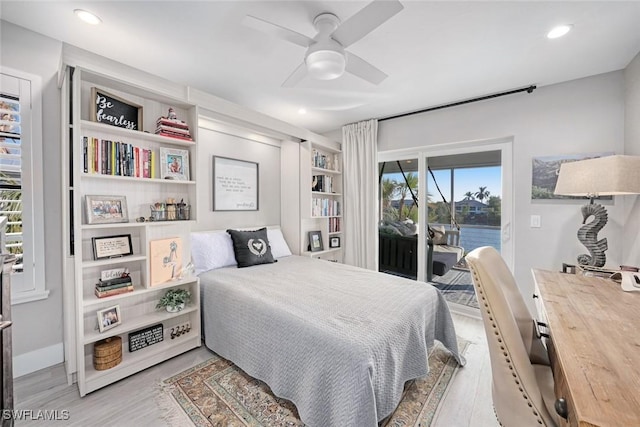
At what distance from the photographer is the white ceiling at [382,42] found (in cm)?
163

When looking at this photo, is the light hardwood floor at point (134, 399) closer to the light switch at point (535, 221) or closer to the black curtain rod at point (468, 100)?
the light switch at point (535, 221)

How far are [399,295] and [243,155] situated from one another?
2.41 m

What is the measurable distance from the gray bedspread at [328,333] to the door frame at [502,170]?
1338mm

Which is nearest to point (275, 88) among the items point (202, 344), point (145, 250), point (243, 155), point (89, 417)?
point (243, 155)

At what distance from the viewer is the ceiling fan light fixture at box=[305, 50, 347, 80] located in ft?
5.05

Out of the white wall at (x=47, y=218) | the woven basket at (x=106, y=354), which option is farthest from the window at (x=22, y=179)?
the woven basket at (x=106, y=354)

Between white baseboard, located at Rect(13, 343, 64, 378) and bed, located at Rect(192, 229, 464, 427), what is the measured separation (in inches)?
41.5

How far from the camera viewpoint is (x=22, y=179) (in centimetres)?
189

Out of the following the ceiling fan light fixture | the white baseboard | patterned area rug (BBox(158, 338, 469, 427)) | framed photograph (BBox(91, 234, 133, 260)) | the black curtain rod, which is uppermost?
the black curtain rod

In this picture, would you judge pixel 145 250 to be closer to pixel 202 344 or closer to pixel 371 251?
pixel 202 344

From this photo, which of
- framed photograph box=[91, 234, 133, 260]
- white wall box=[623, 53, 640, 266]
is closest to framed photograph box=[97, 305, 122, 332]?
framed photograph box=[91, 234, 133, 260]

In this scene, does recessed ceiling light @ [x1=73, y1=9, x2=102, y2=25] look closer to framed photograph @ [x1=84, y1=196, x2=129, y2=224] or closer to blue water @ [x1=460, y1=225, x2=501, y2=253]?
framed photograph @ [x1=84, y1=196, x2=129, y2=224]

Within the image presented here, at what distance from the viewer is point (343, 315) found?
64.4 inches

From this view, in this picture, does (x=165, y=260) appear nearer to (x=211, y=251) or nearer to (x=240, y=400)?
(x=211, y=251)
